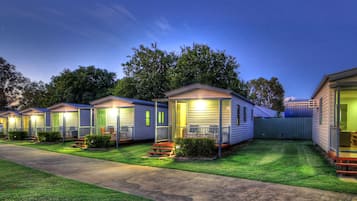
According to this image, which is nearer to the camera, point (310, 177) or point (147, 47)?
point (310, 177)

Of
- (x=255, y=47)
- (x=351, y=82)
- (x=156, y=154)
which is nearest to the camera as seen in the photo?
(x=351, y=82)

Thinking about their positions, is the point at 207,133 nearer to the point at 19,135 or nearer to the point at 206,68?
the point at 206,68

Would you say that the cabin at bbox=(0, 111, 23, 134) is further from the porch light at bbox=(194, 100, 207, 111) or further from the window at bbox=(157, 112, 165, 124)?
the porch light at bbox=(194, 100, 207, 111)

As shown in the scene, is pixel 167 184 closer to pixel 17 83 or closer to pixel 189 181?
pixel 189 181

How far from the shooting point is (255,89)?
→ 5212cm

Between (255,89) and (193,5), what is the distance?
112ft

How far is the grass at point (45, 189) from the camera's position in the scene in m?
5.76

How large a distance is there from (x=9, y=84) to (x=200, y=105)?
42.4 meters

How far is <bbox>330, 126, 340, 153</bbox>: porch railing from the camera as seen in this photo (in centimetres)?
852

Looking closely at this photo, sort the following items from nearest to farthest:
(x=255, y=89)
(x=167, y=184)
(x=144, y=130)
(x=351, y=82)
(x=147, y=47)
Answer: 1. (x=167, y=184)
2. (x=351, y=82)
3. (x=144, y=130)
4. (x=147, y=47)
5. (x=255, y=89)

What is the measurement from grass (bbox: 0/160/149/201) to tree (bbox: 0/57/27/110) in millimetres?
42667

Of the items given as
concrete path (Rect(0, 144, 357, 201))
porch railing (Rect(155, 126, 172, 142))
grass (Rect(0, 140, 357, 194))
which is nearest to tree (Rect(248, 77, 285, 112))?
porch railing (Rect(155, 126, 172, 142))

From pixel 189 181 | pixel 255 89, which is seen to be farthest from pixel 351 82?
pixel 255 89

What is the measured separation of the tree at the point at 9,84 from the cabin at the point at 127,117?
32570mm
